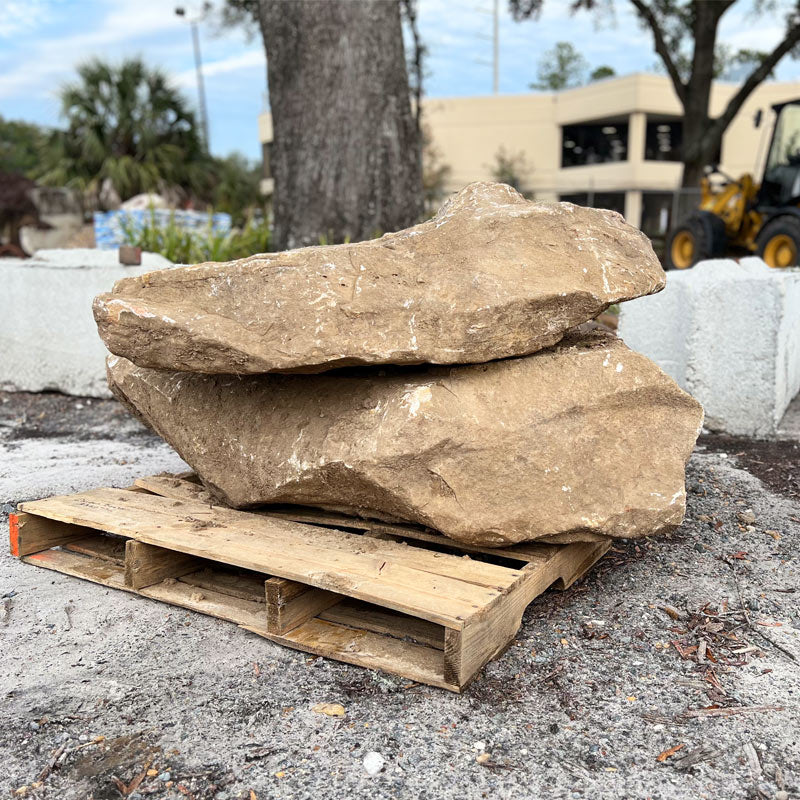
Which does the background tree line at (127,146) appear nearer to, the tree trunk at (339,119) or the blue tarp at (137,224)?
the blue tarp at (137,224)

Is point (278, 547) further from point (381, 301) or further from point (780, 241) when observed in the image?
point (780, 241)

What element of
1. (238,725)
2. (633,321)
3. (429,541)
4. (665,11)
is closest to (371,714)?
(238,725)

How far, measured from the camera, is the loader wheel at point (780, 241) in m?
7.77

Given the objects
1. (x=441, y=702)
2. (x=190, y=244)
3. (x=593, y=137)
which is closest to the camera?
(x=441, y=702)

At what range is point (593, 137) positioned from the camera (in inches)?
956

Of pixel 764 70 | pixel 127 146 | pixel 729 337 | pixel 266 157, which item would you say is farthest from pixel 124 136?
pixel 729 337

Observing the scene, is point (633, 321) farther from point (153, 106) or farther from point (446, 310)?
point (153, 106)

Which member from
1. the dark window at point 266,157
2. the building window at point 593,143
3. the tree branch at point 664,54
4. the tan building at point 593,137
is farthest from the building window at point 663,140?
the dark window at point 266,157

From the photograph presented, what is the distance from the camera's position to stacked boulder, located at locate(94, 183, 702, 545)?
2330mm

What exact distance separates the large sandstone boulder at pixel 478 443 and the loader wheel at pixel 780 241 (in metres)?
6.02

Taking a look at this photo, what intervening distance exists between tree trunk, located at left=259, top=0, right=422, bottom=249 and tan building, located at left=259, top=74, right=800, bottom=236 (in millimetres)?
16400

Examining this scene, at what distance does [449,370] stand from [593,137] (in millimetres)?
23942

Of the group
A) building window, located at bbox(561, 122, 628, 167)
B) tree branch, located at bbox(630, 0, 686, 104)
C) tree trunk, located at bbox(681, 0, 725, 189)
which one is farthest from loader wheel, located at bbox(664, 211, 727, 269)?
building window, located at bbox(561, 122, 628, 167)

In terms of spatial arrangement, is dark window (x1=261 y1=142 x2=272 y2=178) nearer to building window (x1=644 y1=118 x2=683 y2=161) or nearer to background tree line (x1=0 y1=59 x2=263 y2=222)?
background tree line (x1=0 y1=59 x2=263 y2=222)
